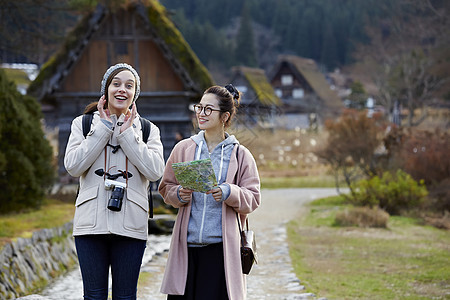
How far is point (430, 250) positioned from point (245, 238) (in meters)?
6.42

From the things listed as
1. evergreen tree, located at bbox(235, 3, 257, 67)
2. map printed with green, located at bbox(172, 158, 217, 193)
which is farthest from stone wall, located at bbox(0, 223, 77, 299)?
evergreen tree, located at bbox(235, 3, 257, 67)

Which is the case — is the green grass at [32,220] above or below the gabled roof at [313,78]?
below

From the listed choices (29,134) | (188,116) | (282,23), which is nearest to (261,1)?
(282,23)

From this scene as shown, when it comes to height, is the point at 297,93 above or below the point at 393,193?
above

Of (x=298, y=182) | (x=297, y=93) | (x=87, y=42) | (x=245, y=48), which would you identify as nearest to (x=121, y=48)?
(x=87, y=42)

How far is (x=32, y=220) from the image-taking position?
915 centimetres

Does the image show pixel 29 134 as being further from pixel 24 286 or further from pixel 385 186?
pixel 385 186

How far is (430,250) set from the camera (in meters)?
9.74

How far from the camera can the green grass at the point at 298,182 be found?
69.5 feet

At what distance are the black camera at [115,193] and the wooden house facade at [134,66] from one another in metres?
11.6

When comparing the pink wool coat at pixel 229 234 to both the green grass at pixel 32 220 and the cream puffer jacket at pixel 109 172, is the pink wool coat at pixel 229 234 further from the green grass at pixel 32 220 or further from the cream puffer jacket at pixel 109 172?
the green grass at pixel 32 220

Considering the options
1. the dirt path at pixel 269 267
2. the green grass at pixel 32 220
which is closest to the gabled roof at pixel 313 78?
the dirt path at pixel 269 267

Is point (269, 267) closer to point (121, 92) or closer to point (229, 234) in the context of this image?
point (229, 234)

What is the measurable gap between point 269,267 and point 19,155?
4.15 metres
